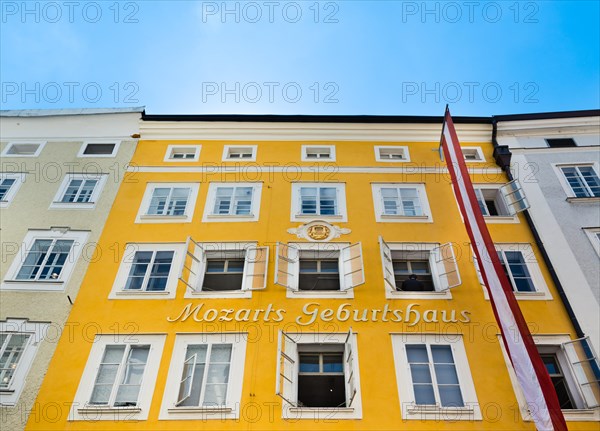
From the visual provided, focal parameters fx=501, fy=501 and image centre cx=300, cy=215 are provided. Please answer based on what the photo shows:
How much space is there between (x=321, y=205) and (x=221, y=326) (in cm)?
620

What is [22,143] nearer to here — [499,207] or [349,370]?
[349,370]

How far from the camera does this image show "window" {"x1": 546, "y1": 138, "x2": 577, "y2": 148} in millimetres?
20578

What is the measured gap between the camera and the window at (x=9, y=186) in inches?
734

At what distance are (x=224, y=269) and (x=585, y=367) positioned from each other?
10984 millimetres

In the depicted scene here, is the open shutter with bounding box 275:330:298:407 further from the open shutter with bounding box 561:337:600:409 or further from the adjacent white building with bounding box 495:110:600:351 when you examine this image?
the adjacent white building with bounding box 495:110:600:351

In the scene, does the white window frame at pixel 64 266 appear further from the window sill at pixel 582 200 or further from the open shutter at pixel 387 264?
the window sill at pixel 582 200

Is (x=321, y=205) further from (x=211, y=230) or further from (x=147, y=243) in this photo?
(x=147, y=243)

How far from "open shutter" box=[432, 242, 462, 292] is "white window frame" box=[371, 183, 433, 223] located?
1.43 metres

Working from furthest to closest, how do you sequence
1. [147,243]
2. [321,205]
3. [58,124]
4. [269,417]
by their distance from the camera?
[58,124] < [321,205] < [147,243] < [269,417]

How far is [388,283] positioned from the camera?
15.6 meters

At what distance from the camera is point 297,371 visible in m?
13.9

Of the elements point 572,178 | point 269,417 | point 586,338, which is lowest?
point 269,417

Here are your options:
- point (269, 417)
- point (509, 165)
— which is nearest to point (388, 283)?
point (269, 417)

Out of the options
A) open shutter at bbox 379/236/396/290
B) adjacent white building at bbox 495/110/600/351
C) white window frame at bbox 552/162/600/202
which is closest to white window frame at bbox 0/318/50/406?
Answer: open shutter at bbox 379/236/396/290
